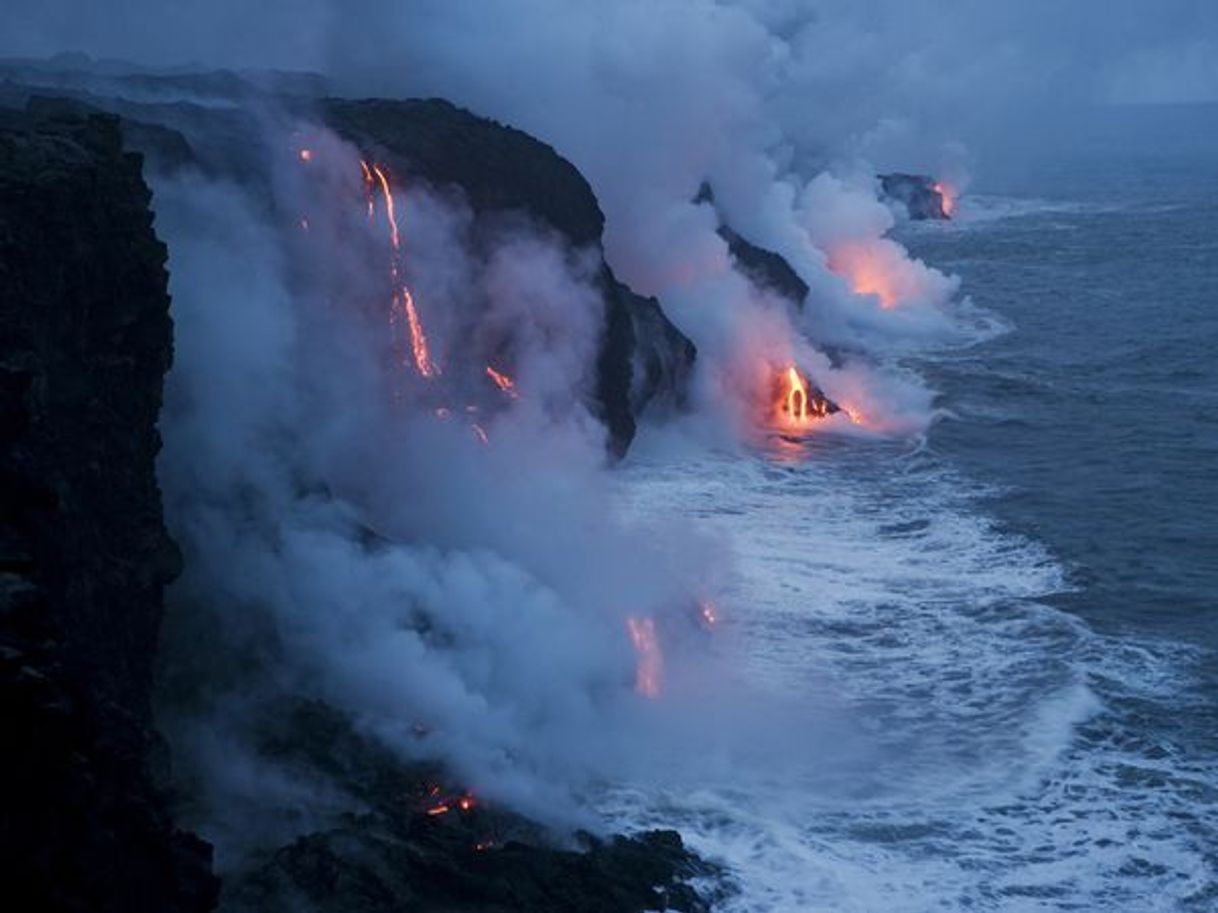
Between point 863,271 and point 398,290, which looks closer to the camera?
point 398,290

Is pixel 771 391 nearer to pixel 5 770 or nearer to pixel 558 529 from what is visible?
pixel 558 529

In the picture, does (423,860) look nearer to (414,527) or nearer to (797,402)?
(414,527)

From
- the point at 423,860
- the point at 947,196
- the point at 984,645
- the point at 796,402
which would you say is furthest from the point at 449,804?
the point at 947,196

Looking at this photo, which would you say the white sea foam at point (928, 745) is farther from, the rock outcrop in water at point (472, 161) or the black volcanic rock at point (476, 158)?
the black volcanic rock at point (476, 158)


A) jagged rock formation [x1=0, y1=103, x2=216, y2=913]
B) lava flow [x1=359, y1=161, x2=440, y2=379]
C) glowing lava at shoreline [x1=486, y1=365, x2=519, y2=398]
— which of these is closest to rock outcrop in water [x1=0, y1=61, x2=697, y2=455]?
lava flow [x1=359, y1=161, x2=440, y2=379]

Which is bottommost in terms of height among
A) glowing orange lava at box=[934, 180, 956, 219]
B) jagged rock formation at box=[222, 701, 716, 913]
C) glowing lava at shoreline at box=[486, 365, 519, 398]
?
jagged rock formation at box=[222, 701, 716, 913]

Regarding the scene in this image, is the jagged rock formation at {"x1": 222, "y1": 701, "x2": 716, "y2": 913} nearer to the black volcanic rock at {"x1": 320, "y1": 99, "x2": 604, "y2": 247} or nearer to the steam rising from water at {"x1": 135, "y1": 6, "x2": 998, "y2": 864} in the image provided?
the steam rising from water at {"x1": 135, "y1": 6, "x2": 998, "y2": 864}

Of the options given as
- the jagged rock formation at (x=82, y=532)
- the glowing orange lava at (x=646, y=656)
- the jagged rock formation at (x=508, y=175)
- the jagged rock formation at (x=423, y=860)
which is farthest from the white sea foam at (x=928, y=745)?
the jagged rock formation at (x=82, y=532)
